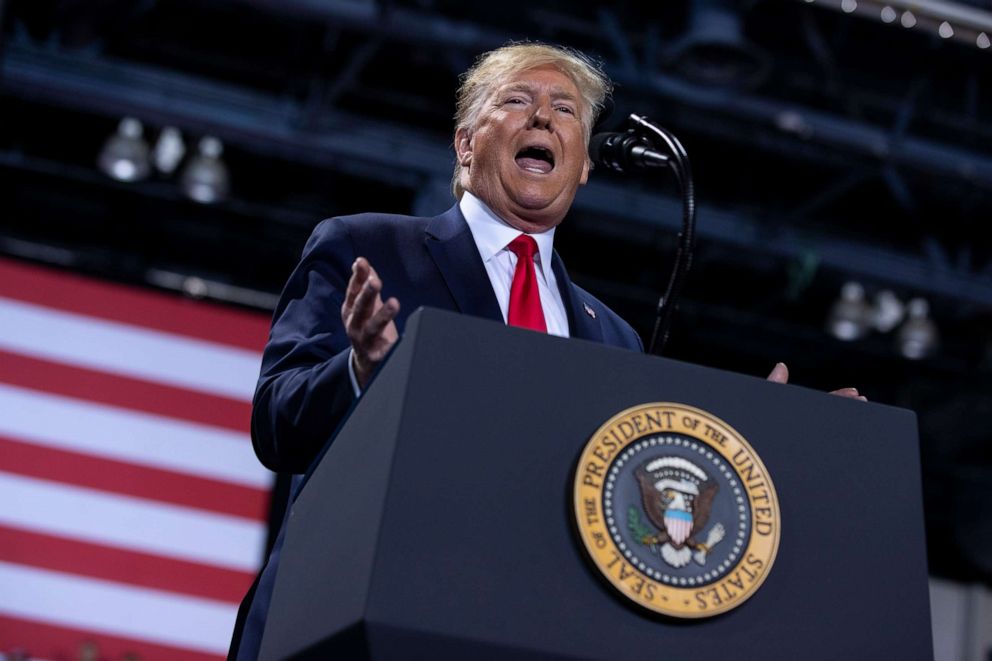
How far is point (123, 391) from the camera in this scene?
19.8 ft

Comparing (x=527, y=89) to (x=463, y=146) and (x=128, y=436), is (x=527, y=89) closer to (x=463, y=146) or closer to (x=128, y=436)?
(x=463, y=146)

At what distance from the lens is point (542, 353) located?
3.03 ft

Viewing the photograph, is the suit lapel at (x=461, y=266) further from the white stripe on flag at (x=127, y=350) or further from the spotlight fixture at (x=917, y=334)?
the spotlight fixture at (x=917, y=334)

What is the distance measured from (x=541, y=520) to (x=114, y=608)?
5359mm

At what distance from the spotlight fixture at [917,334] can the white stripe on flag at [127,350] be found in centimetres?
337

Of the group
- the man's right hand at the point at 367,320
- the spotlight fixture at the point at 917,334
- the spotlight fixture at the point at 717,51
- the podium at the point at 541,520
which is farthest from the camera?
the spotlight fixture at the point at 917,334

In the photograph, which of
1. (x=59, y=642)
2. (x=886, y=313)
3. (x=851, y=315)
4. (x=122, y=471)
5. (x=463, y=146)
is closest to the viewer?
(x=463, y=146)

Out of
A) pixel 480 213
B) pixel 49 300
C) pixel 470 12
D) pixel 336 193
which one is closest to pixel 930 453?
pixel 336 193

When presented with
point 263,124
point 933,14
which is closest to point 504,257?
point 933,14

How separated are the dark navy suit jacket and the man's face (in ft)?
0.20

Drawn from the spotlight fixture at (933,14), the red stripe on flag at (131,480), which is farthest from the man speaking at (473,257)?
the red stripe on flag at (131,480)

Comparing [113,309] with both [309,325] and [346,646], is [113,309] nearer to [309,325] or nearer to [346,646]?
[309,325]

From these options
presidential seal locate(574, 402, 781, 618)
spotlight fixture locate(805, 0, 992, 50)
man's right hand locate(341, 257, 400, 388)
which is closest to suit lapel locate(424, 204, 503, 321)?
man's right hand locate(341, 257, 400, 388)

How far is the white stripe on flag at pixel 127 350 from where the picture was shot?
6.01 m
